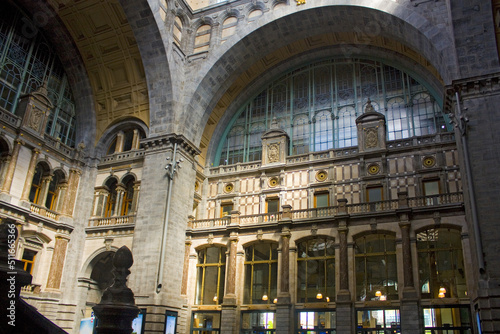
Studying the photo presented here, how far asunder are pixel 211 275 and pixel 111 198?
8893 mm

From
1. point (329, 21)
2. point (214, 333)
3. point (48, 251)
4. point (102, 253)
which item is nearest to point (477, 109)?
point (329, 21)

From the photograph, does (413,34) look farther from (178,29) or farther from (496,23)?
(178,29)

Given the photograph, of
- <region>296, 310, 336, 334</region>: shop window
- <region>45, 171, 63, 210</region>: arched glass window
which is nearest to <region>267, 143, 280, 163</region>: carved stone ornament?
<region>296, 310, 336, 334</region>: shop window

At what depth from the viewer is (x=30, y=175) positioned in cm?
2603

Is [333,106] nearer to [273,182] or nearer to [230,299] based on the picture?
[273,182]

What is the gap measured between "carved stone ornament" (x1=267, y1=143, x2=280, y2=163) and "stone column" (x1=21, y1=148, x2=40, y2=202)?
48.5ft

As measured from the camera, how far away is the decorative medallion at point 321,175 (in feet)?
95.2

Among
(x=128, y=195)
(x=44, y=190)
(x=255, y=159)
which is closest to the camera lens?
(x=44, y=190)

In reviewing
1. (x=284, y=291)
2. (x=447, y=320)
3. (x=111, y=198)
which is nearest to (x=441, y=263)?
(x=447, y=320)

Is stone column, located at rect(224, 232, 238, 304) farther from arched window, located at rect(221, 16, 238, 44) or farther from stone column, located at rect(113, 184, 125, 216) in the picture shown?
arched window, located at rect(221, 16, 238, 44)

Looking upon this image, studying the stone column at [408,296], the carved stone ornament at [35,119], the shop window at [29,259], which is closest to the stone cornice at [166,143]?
the carved stone ornament at [35,119]

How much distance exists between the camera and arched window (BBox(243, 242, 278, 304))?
26.4 meters

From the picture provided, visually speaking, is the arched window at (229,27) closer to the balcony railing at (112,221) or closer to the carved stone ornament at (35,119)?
the carved stone ornament at (35,119)

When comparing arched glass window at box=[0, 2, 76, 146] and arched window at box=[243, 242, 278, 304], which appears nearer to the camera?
arched window at box=[243, 242, 278, 304]
